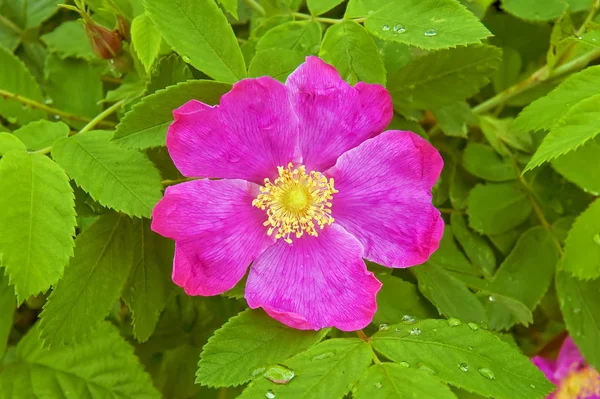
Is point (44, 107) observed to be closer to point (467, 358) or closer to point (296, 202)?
point (296, 202)

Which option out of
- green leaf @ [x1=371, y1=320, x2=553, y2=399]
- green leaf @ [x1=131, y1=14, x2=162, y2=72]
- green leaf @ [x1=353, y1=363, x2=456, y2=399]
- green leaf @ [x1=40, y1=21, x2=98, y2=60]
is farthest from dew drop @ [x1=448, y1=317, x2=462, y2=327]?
green leaf @ [x1=40, y1=21, x2=98, y2=60]

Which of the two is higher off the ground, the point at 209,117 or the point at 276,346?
the point at 209,117

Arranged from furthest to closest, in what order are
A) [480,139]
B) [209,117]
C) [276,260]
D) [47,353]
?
1. [480,139]
2. [47,353]
3. [276,260]
4. [209,117]

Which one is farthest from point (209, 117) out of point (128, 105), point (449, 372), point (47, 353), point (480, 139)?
point (480, 139)

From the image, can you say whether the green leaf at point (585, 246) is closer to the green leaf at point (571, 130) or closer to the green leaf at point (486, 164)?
the green leaf at point (486, 164)

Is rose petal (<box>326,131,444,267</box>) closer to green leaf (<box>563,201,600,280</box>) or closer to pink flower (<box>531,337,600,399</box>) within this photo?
green leaf (<box>563,201,600,280</box>)

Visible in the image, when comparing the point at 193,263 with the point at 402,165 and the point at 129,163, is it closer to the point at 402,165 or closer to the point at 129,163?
the point at 129,163

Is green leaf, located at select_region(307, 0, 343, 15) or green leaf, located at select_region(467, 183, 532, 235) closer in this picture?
green leaf, located at select_region(307, 0, 343, 15)
